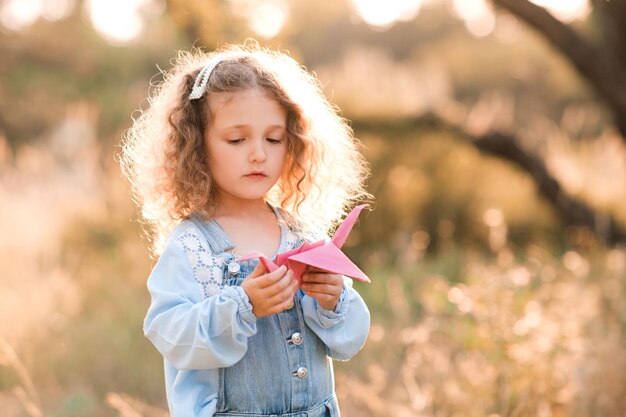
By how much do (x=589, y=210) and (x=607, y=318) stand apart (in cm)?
241

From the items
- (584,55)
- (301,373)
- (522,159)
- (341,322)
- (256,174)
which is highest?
(584,55)

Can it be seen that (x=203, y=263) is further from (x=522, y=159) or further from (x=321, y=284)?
(x=522, y=159)

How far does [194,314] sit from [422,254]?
18.0 ft

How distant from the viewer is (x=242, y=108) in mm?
2127

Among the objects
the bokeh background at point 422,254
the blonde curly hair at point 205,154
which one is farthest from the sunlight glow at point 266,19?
the blonde curly hair at point 205,154

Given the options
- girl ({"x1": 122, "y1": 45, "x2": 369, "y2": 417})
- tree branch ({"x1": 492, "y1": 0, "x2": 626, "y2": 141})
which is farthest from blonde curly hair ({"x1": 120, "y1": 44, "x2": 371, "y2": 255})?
tree branch ({"x1": 492, "y1": 0, "x2": 626, "y2": 141})

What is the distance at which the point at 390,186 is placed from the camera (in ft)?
24.6

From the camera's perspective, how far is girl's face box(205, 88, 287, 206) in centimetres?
212

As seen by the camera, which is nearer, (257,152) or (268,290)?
(268,290)

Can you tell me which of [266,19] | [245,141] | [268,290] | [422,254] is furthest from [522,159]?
[268,290]

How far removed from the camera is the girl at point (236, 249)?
195 centimetres

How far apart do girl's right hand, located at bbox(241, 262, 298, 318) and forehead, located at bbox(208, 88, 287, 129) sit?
0.41m

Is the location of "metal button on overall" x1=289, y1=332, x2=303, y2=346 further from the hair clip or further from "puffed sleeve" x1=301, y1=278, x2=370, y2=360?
the hair clip

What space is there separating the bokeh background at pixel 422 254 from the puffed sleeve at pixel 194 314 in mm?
730
